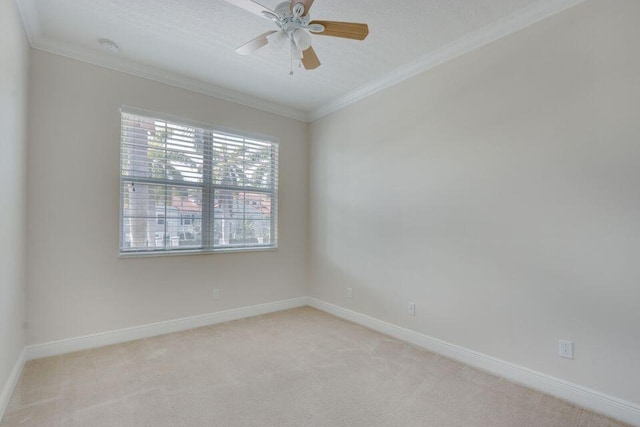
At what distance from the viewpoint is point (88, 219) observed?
282cm

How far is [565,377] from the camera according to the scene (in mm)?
2066

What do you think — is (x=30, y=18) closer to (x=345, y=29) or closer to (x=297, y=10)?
(x=297, y=10)

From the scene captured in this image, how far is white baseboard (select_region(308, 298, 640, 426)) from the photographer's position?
1.86 meters

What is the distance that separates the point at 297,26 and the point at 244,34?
2.73 ft

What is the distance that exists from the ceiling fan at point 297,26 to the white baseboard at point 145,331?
286 cm

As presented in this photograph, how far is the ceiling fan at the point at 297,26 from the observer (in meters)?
1.78

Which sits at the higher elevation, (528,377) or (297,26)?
(297,26)

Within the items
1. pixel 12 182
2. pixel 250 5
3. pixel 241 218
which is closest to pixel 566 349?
pixel 250 5

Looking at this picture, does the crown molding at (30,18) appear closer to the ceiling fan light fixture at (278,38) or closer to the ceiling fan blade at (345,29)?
the ceiling fan light fixture at (278,38)

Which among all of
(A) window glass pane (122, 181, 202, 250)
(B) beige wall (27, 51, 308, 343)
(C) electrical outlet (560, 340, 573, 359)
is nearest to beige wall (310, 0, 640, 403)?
(C) electrical outlet (560, 340, 573, 359)

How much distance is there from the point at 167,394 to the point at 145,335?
123cm

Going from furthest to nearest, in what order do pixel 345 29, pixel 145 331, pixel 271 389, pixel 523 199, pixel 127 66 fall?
pixel 145 331 → pixel 127 66 → pixel 523 199 → pixel 271 389 → pixel 345 29

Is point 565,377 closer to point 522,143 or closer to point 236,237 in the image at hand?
point 522,143

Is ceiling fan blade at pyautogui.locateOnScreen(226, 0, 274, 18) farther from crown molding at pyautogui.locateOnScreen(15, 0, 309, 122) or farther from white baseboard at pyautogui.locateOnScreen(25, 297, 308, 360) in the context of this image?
white baseboard at pyautogui.locateOnScreen(25, 297, 308, 360)
